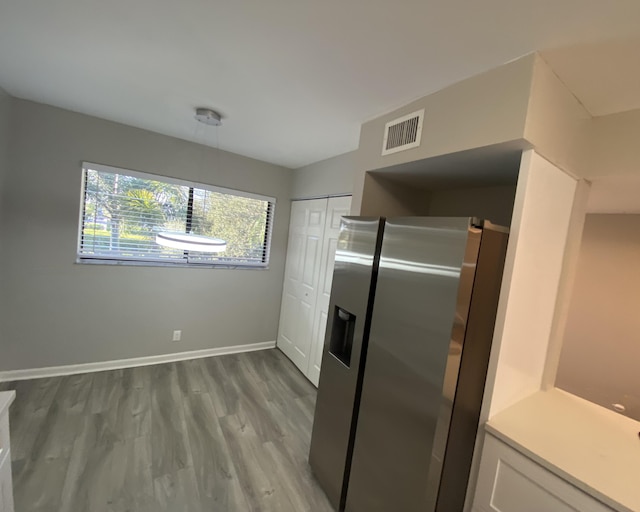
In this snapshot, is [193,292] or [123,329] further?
[193,292]

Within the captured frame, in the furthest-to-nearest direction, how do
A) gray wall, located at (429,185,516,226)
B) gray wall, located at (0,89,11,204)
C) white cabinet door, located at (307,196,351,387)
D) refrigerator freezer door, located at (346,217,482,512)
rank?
white cabinet door, located at (307,196,351,387) → gray wall, located at (0,89,11,204) → gray wall, located at (429,185,516,226) → refrigerator freezer door, located at (346,217,482,512)

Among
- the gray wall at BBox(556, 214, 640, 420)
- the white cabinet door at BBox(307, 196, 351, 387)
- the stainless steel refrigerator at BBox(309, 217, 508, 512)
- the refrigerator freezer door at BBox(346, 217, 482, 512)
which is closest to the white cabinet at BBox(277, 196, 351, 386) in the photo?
the white cabinet door at BBox(307, 196, 351, 387)

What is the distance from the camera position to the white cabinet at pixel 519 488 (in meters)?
1.00

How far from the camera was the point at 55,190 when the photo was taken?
2.46m

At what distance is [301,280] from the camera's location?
340cm

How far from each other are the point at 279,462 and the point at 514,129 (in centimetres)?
235

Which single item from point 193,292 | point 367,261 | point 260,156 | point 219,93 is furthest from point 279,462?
point 260,156

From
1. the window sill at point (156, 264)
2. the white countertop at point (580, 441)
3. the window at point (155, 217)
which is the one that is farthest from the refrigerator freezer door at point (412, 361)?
the window sill at point (156, 264)

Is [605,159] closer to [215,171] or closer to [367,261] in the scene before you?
[367,261]

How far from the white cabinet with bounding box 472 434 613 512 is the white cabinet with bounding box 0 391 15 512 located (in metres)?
1.88

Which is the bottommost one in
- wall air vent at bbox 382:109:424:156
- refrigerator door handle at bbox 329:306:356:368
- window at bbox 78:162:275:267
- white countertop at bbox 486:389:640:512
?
white countertop at bbox 486:389:640:512

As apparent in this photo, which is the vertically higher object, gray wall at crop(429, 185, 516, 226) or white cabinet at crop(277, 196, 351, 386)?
gray wall at crop(429, 185, 516, 226)

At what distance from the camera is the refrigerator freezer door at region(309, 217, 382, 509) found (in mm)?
1550

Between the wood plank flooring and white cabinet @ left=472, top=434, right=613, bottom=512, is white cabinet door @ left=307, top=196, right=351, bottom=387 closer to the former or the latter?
the wood plank flooring
